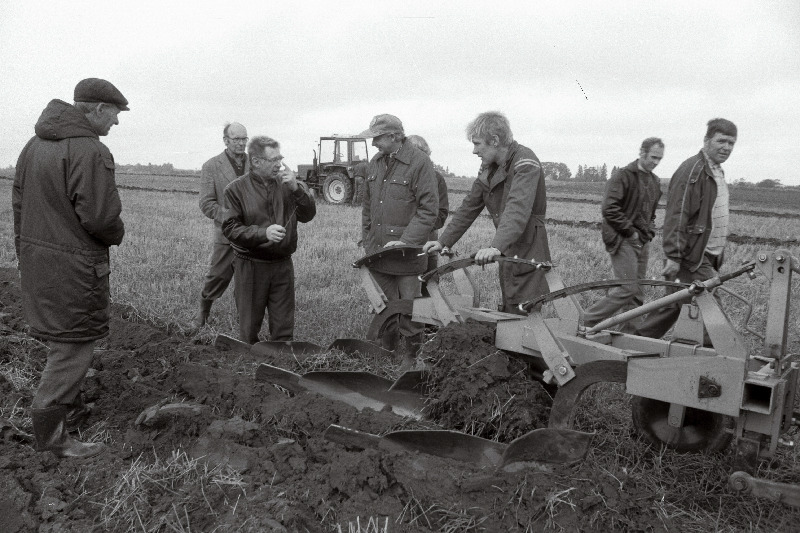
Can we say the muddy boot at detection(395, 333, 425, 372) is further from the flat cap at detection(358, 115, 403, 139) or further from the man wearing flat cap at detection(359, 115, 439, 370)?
the flat cap at detection(358, 115, 403, 139)

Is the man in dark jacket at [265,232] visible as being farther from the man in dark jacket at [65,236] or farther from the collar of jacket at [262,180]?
the man in dark jacket at [65,236]

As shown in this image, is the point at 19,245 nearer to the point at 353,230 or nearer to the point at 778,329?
the point at 778,329

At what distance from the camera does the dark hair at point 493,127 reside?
15.9 ft

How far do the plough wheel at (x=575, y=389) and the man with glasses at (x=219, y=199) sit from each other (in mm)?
3708

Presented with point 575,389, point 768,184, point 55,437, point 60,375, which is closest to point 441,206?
point 575,389

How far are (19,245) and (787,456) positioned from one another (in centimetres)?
446

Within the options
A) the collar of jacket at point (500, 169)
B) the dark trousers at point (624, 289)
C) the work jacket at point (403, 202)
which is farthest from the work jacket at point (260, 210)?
the dark trousers at point (624, 289)

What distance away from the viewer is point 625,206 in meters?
6.51

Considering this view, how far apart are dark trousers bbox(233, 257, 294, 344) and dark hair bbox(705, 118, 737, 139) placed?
3476 millimetres

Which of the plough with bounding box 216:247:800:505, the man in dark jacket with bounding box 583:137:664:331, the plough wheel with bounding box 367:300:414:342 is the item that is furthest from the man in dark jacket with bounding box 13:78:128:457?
the man in dark jacket with bounding box 583:137:664:331

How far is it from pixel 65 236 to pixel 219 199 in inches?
121

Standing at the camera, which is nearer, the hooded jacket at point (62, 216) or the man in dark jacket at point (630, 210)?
the hooded jacket at point (62, 216)

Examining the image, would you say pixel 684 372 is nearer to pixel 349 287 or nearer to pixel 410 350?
pixel 410 350

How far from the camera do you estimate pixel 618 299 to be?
6.14m
